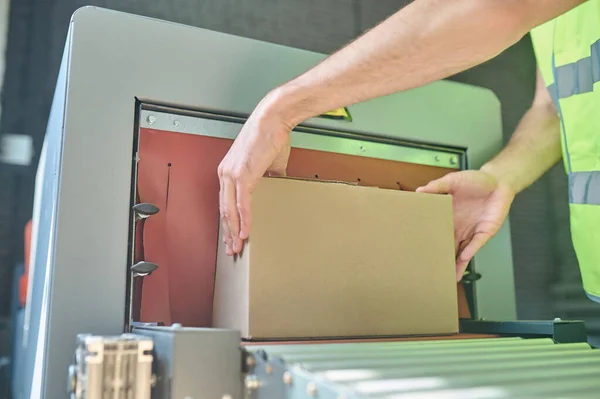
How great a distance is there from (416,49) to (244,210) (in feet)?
1.14

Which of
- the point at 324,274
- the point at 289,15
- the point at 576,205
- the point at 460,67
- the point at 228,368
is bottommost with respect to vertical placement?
the point at 228,368

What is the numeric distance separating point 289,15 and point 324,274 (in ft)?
5.15

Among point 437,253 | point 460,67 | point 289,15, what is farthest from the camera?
point 289,15

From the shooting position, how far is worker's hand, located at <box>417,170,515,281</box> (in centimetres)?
118

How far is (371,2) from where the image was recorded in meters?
2.32

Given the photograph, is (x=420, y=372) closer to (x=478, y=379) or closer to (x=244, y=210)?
(x=478, y=379)

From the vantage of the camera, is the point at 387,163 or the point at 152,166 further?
the point at 387,163

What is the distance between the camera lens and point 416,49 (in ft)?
2.41

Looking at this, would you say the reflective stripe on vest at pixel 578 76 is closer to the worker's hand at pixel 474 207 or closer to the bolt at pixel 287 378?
the worker's hand at pixel 474 207

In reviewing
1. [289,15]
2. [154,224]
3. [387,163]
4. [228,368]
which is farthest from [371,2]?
[228,368]

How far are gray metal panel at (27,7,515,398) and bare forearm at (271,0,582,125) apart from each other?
231 mm

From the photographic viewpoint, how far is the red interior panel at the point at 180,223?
3.18 feet

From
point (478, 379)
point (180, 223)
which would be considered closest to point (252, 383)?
point (478, 379)

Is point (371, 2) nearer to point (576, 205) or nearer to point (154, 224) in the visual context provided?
point (576, 205)
